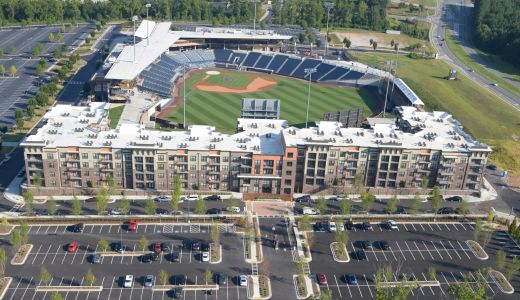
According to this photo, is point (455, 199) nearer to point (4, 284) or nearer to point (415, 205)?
point (415, 205)

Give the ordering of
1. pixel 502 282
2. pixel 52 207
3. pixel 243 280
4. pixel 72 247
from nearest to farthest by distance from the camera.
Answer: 1. pixel 243 280
2. pixel 502 282
3. pixel 72 247
4. pixel 52 207

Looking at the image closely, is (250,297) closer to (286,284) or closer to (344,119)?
(286,284)

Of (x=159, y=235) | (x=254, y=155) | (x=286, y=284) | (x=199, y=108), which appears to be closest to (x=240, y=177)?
(x=254, y=155)

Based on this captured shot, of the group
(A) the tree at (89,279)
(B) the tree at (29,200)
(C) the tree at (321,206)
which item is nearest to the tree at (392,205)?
(C) the tree at (321,206)

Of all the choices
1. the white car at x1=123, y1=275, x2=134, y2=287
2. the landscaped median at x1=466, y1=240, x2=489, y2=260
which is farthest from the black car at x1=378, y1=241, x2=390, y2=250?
the white car at x1=123, y1=275, x2=134, y2=287

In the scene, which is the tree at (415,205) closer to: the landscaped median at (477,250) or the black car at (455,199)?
the black car at (455,199)

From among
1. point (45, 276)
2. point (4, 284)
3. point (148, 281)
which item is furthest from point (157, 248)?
point (4, 284)

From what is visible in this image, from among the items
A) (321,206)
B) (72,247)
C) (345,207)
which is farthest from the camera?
(321,206)
